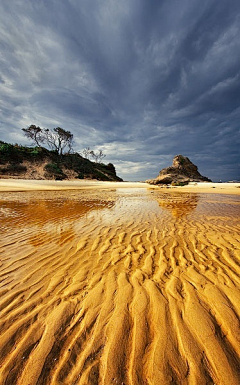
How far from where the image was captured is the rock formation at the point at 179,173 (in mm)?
33750

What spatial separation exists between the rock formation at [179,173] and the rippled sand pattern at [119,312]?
1200 inches

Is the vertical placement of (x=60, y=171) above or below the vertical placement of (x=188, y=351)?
above

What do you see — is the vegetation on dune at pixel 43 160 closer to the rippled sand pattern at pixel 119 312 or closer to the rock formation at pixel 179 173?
the rock formation at pixel 179 173

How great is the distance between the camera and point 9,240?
4.60 meters

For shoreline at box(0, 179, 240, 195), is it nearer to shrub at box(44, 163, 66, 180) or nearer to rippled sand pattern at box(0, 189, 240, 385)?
shrub at box(44, 163, 66, 180)

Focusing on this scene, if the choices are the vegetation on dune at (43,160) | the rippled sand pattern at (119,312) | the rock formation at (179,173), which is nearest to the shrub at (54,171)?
the vegetation on dune at (43,160)

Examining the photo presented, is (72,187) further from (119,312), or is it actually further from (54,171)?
(119,312)

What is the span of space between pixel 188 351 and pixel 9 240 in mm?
4997

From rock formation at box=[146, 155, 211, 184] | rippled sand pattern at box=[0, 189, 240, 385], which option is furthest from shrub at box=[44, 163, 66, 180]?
rippled sand pattern at box=[0, 189, 240, 385]

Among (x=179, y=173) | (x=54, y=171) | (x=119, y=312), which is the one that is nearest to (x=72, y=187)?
(x=54, y=171)

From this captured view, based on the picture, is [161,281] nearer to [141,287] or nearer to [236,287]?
[141,287]

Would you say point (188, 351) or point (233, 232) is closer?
point (188, 351)

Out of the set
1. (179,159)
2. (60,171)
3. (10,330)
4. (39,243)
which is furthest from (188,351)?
(60,171)

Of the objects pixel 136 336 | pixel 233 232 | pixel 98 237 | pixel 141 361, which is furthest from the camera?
pixel 233 232
